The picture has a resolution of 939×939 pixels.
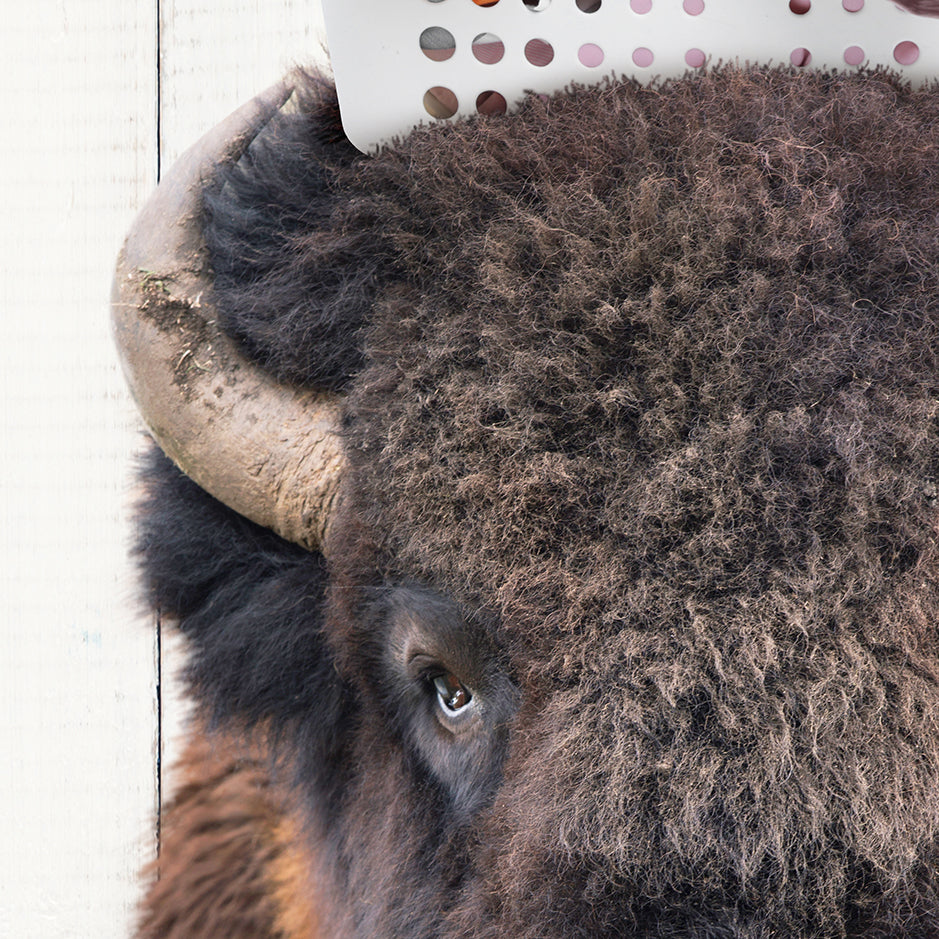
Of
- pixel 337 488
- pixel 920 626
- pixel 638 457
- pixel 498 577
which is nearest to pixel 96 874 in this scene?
pixel 337 488

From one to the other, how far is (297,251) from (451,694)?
61cm

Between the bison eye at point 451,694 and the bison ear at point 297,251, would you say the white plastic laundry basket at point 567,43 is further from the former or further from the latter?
the bison eye at point 451,694

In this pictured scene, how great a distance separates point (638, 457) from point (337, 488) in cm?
44

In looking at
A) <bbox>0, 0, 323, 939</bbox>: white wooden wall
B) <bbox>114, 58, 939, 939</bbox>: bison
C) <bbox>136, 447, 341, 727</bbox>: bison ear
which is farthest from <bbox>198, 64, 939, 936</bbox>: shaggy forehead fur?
<bbox>0, 0, 323, 939</bbox>: white wooden wall

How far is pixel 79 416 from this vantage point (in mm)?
2008

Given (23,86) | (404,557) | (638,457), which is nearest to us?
(638,457)

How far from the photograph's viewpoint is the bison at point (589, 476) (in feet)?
2.90

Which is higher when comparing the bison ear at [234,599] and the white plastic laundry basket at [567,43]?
the white plastic laundry basket at [567,43]

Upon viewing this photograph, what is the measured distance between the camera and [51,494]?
2.02m

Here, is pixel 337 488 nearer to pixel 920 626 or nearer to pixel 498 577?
pixel 498 577

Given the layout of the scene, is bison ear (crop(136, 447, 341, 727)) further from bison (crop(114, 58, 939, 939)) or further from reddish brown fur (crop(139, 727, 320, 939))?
reddish brown fur (crop(139, 727, 320, 939))

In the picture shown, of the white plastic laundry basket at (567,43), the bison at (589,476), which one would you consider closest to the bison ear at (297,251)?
the bison at (589,476)

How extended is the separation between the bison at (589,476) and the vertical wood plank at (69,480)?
663mm

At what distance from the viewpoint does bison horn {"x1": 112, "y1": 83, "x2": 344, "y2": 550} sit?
1.22m
